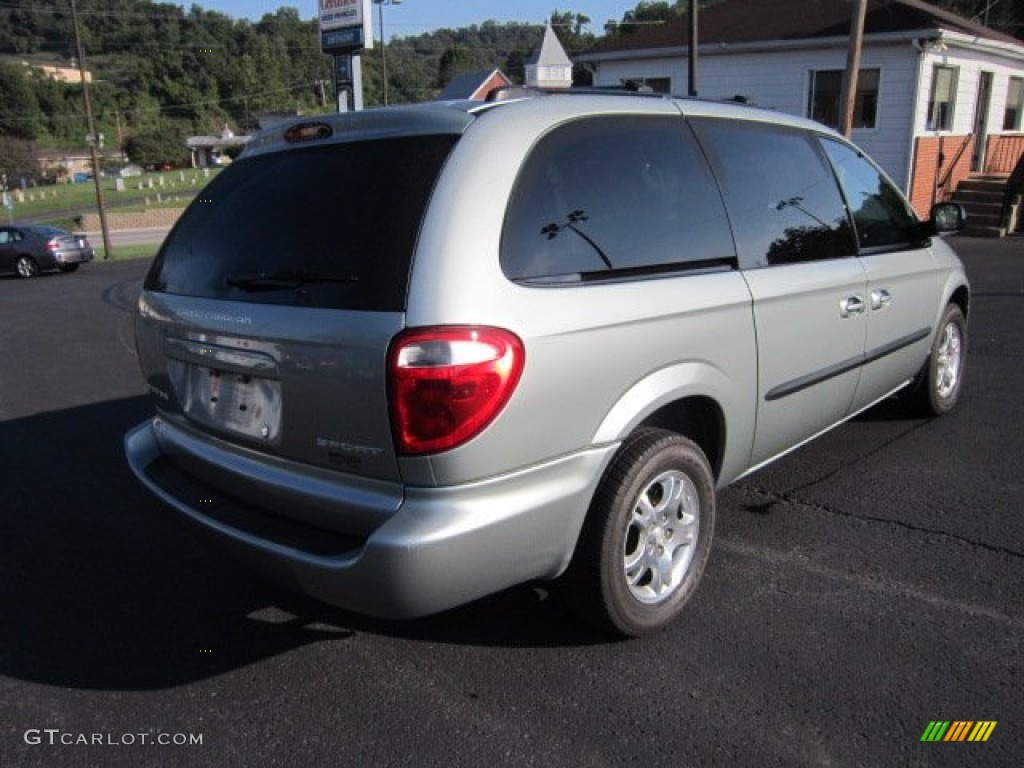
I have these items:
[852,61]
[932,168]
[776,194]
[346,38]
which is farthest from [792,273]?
[932,168]

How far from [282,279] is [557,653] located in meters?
1.60

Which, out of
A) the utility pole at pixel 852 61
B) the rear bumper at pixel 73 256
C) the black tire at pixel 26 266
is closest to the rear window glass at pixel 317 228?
the utility pole at pixel 852 61

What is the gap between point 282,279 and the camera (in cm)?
266

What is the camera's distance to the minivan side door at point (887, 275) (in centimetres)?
421

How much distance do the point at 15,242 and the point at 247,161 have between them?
21.8 meters

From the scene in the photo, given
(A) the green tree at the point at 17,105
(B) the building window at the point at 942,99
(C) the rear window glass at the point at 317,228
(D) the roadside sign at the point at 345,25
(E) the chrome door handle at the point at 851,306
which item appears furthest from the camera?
(A) the green tree at the point at 17,105

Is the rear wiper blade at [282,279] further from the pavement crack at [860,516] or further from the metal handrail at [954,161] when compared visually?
the metal handrail at [954,161]

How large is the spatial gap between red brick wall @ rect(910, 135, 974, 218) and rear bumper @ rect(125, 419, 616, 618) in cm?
1683

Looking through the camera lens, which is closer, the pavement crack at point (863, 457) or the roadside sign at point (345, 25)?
the pavement crack at point (863, 457)

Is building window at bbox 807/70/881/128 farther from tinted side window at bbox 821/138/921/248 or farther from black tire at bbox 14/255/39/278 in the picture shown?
black tire at bbox 14/255/39/278

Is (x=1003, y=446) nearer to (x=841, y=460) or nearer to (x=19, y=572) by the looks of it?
(x=841, y=460)

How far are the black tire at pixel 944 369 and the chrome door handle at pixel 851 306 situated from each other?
4.32ft

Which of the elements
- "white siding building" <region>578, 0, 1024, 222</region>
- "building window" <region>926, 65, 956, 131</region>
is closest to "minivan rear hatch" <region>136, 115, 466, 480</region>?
"white siding building" <region>578, 0, 1024, 222</region>

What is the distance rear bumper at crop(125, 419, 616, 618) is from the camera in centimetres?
233
